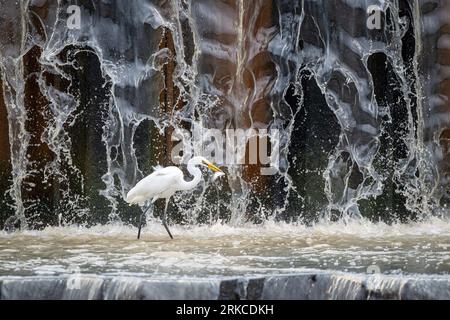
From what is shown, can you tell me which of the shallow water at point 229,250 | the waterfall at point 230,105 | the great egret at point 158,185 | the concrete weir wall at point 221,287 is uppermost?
the waterfall at point 230,105

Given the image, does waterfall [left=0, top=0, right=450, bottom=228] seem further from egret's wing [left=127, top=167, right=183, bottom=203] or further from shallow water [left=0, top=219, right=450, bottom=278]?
egret's wing [left=127, top=167, right=183, bottom=203]

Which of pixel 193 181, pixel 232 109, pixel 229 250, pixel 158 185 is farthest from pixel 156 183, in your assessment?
pixel 232 109

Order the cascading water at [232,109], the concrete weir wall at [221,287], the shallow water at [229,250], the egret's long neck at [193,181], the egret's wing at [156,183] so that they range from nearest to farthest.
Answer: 1. the concrete weir wall at [221,287]
2. the shallow water at [229,250]
3. the egret's wing at [156,183]
4. the egret's long neck at [193,181]
5. the cascading water at [232,109]

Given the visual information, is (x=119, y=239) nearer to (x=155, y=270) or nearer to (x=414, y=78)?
(x=155, y=270)

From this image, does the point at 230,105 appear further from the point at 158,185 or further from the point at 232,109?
the point at 158,185

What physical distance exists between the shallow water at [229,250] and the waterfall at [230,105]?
0.90 ft

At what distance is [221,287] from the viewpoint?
4172mm

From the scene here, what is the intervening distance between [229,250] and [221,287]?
148cm

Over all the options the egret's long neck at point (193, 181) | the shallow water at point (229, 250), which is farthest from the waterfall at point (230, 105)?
the egret's long neck at point (193, 181)

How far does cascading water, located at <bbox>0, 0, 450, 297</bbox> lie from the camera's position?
24.5 ft

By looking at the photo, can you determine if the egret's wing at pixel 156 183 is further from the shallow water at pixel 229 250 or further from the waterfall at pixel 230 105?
the waterfall at pixel 230 105

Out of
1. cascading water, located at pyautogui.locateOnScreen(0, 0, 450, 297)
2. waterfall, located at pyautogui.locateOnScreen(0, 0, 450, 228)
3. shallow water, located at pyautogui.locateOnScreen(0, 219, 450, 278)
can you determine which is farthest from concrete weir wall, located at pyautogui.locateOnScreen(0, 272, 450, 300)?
waterfall, located at pyautogui.locateOnScreen(0, 0, 450, 228)

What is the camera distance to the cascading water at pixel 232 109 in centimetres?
745

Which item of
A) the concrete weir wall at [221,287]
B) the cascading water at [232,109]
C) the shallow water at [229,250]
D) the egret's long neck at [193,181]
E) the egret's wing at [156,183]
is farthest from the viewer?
the cascading water at [232,109]
